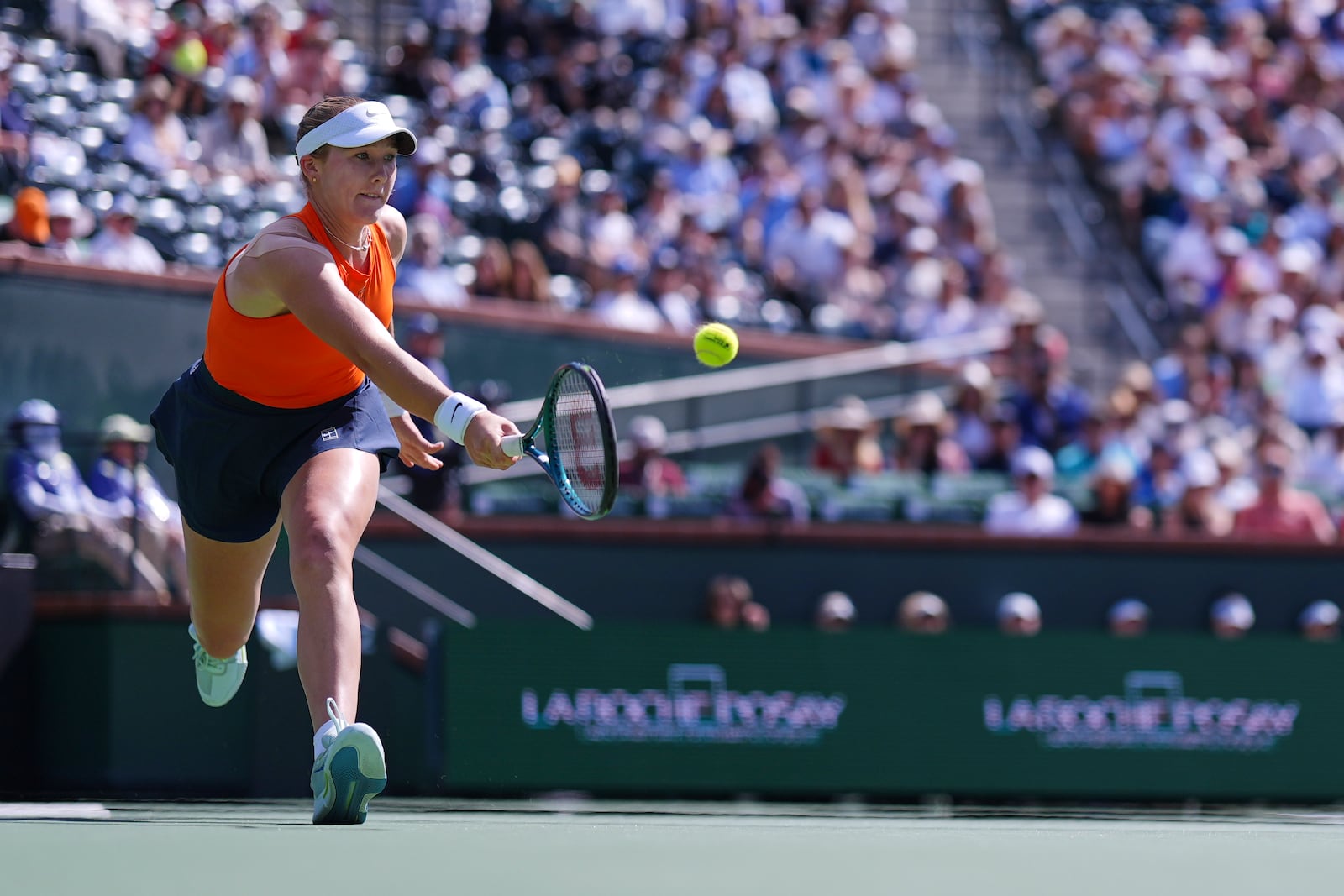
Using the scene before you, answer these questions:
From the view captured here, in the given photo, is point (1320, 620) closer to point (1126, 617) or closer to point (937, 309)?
point (1126, 617)

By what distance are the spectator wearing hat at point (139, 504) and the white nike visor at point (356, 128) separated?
17.8 ft

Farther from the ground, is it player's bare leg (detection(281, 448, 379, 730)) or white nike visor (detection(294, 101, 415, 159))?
white nike visor (detection(294, 101, 415, 159))

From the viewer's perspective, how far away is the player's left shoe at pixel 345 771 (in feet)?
15.7

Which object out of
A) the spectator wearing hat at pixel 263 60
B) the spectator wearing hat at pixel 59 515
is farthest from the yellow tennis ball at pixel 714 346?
the spectator wearing hat at pixel 263 60

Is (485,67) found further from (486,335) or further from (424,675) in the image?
(424,675)

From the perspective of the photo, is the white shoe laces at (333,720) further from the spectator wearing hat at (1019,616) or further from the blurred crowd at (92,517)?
the spectator wearing hat at (1019,616)

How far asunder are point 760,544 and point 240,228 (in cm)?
392

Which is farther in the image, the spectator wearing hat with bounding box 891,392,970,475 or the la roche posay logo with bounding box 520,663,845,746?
the spectator wearing hat with bounding box 891,392,970,475

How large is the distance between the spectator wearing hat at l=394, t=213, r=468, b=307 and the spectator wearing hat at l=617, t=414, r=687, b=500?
162 centimetres

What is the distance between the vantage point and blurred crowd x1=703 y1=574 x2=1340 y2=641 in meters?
11.6

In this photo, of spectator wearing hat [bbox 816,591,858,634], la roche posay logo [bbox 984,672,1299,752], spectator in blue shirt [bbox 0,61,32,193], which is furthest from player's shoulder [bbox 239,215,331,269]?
spectator in blue shirt [bbox 0,61,32,193]

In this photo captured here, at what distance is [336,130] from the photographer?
5.20 metres

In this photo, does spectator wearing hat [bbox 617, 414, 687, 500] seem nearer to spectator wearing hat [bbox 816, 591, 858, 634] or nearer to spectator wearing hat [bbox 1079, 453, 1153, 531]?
spectator wearing hat [bbox 816, 591, 858, 634]

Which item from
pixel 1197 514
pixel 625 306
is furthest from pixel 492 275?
pixel 1197 514
